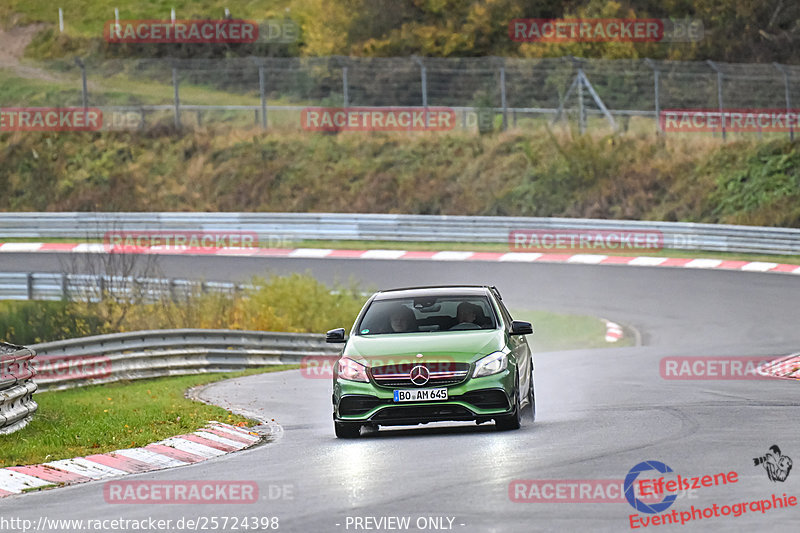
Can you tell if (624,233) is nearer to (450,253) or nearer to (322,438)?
(450,253)

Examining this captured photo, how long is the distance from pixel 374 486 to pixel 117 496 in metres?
1.84

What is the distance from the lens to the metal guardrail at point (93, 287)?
1038 inches

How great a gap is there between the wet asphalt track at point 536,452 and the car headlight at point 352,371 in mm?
572

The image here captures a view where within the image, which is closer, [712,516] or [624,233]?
[712,516]

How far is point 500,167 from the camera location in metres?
43.8

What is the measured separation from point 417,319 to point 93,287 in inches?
550

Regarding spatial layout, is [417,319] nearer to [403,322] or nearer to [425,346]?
[403,322]

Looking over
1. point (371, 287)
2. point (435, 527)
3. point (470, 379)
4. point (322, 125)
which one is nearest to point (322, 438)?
point (470, 379)

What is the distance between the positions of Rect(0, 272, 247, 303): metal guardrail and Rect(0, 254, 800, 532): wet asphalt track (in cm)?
557

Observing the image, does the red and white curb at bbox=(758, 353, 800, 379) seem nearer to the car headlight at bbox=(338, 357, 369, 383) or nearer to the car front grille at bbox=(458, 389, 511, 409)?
the car front grille at bbox=(458, 389, 511, 409)
